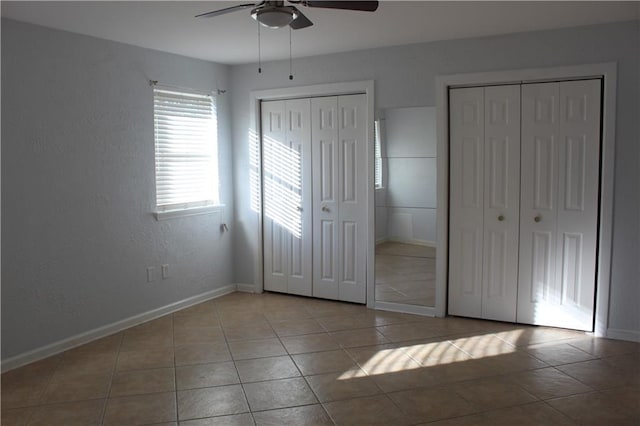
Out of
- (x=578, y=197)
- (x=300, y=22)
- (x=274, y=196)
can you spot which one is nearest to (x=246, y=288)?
(x=274, y=196)

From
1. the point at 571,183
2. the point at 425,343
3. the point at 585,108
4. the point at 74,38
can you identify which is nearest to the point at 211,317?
the point at 425,343

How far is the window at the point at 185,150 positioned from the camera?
16.3 ft

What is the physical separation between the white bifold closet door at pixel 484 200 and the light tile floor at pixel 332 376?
0.85ft

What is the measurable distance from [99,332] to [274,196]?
2120 millimetres

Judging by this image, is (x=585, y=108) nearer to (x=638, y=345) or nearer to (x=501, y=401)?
(x=638, y=345)

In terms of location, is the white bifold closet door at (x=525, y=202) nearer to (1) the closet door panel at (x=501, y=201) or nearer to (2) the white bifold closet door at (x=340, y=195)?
(1) the closet door panel at (x=501, y=201)

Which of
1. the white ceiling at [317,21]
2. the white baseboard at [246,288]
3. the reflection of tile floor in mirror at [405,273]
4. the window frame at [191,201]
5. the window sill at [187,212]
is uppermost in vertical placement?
the white ceiling at [317,21]

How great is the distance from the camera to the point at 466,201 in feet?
15.5

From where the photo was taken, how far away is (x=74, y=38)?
13.5ft

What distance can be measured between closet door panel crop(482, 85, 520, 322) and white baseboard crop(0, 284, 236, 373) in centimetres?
271

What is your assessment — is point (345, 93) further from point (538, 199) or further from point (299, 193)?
point (538, 199)

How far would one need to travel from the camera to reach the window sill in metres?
4.95

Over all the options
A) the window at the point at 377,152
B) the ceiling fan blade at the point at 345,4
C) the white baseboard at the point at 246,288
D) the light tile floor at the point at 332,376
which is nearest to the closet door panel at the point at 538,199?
the light tile floor at the point at 332,376

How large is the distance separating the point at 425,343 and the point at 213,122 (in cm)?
300
